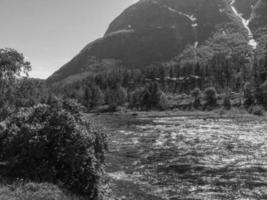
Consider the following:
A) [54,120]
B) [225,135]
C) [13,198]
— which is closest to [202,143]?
[225,135]

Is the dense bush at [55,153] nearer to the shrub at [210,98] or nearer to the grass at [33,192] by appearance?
the grass at [33,192]

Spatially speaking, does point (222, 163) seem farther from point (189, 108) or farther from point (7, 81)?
point (189, 108)

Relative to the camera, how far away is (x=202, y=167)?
40.3 m

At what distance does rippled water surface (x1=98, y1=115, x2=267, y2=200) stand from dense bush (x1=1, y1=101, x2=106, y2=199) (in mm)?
4580

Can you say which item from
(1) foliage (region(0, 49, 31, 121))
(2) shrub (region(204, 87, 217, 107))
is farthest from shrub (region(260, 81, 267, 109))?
(1) foliage (region(0, 49, 31, 121))

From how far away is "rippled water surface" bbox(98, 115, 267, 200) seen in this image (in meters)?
30.0

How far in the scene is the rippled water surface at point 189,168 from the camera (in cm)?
3005

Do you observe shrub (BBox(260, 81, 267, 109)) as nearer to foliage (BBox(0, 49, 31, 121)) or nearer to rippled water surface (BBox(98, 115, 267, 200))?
rippled water surface (BBox(98, 115, 267, 200))

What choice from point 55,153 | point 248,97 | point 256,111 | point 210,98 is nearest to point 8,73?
point 55,153

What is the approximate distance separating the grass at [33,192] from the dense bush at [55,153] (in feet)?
5.46

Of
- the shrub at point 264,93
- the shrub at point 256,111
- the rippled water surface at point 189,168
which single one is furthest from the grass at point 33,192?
the shrub at point 264,93

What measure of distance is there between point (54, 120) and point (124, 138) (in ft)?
135

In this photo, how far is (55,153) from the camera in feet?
84.7

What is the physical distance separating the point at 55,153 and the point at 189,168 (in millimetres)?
18848
